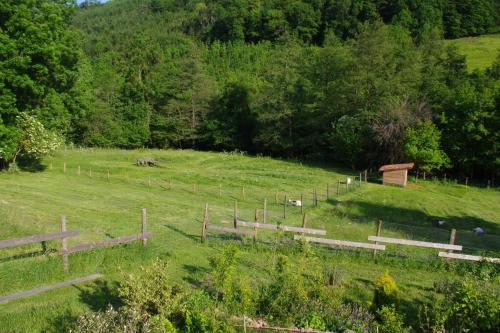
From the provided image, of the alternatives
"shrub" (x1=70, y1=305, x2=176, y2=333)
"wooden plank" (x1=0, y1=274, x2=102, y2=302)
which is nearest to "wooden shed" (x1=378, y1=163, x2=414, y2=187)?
"wooden plank" (x1=0, y1=274, x2=102, y2=302)

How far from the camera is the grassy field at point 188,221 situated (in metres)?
12.2

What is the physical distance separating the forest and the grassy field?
5.32 metres

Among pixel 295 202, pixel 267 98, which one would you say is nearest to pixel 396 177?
pixel 295 202

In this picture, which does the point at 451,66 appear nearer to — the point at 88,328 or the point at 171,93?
the point at 171,93

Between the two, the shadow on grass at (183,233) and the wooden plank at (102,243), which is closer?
the wooden plank at (102,243)

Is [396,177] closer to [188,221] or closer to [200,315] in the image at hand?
[188,221]

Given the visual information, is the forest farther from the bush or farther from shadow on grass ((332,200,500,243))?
the bush

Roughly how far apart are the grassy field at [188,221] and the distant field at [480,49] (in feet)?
133

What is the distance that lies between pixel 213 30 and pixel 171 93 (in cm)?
7380

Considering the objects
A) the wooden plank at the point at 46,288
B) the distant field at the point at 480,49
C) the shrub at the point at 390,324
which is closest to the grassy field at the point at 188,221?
the wooden plank at the point at 46,288

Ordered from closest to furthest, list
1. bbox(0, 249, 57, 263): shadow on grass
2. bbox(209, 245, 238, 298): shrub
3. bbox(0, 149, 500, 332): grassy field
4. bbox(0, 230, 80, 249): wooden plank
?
1. bbox(209, 245, 238, 298): shrub
2. bbox(0, 230, 80, 249): wooden plank
3. bbox(0, 149, 500, 332): grassy field
4. bbox(0, 249, 57, 263): shadow on grass

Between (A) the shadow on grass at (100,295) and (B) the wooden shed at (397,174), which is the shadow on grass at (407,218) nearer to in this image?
(B) the wooden shed at (397,174)

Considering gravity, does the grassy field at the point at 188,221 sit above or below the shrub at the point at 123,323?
below

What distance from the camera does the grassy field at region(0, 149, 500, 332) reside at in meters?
12.2
